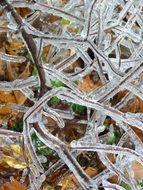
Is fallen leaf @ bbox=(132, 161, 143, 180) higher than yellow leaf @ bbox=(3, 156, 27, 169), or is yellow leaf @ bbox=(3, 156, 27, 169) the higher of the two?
yellow leaf @ bbox=(3, 156, 27, 169)

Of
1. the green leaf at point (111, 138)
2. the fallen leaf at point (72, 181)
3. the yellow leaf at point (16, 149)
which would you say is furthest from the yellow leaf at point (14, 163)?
the green leaf at point (111, 138)

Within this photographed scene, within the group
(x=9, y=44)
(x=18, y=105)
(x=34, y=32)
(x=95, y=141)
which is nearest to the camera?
(x=34, y=32)

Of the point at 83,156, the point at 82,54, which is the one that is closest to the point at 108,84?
the point at 82,54

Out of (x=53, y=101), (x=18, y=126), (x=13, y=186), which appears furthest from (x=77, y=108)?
(x=13, y=186)

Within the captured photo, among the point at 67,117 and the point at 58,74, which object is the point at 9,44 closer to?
the point at 67,117

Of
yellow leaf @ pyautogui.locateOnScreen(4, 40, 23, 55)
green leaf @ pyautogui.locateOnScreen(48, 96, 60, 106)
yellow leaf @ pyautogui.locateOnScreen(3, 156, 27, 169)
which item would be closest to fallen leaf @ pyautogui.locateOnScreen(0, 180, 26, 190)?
yellow leaf @ pyautogui.locateOnScreen(3, 156, 27, 169)

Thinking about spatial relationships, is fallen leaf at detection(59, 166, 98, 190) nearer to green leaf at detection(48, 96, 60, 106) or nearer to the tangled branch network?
the tangled branch network

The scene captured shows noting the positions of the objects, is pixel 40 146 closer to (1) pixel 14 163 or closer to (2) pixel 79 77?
(1) pixel 14 163

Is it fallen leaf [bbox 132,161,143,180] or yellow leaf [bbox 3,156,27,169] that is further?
fallen leaf [bbox 132,161,143,180]
